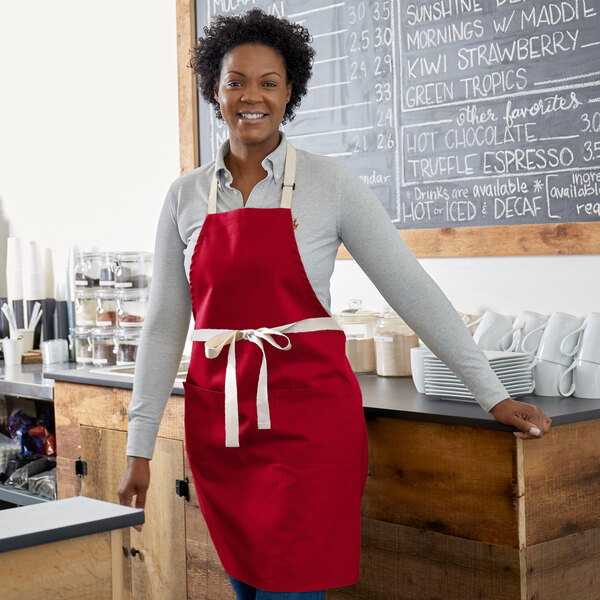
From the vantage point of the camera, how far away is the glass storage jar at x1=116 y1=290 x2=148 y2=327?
11.1 feet

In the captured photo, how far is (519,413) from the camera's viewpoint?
1715 millimetres

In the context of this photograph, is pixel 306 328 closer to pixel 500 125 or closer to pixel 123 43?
pixel 500 125

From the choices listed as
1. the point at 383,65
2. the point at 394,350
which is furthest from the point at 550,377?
the point at 383,65

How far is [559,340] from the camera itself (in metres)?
2.13

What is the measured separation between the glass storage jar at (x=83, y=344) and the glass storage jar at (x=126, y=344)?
18 centimetres

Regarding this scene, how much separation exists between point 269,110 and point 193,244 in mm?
319

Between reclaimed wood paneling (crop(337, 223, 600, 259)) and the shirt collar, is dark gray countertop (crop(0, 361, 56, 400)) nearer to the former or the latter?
reclaimed wood paneling (crop(337, 223, 600, 259))

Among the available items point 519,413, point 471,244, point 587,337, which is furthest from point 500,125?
point 519,413

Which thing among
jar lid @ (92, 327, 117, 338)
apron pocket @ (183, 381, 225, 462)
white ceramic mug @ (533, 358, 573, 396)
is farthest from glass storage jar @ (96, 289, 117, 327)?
white ceramic mug @ (533, 358, 573, 396)

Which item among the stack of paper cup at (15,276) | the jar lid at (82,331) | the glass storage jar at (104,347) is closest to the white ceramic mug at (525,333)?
the glass storage jar at (104,347)

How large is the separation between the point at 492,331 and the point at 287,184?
82 cm

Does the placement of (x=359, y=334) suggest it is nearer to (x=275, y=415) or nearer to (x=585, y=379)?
(x=585, y=379)

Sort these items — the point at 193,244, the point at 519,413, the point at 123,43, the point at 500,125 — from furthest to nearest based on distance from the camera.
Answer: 1. the point at 123,43
2. the point at 500,125
3. the point at 193,244
4. the point at 519,413

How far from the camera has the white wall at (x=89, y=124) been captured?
356cm
